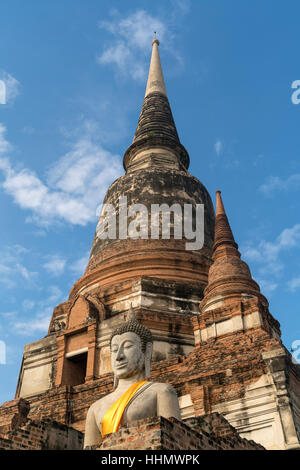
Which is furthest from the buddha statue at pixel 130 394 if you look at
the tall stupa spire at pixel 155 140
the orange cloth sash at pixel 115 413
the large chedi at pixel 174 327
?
the tall stupa spire at pixel 155 140

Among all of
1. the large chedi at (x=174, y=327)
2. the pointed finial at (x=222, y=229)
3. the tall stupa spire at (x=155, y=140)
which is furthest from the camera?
the tall stupa spire at (x=155, y=140)

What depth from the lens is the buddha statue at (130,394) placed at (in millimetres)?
6199

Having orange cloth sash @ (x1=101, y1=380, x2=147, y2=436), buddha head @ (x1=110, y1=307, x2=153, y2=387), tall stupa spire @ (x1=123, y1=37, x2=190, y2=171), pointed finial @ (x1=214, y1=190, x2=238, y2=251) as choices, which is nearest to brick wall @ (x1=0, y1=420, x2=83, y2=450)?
buddha head @ (x1=110, y1=307, x2=153, y2=387)

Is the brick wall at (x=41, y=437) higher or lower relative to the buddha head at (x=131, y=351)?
lower

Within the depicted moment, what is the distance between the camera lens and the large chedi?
1085cm

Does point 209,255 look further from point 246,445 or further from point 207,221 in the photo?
point 246,445

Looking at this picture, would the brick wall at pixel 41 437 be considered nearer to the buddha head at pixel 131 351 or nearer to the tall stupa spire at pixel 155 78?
the buddha head at pixel 131 351

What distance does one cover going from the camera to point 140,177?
21.8 meters

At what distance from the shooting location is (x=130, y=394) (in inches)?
255

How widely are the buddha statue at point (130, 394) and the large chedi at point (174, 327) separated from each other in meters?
0.72

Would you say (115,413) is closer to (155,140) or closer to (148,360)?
(148,360)

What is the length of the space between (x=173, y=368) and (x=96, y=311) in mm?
4719

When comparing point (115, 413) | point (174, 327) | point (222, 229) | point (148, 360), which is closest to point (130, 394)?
point (115, 413)
